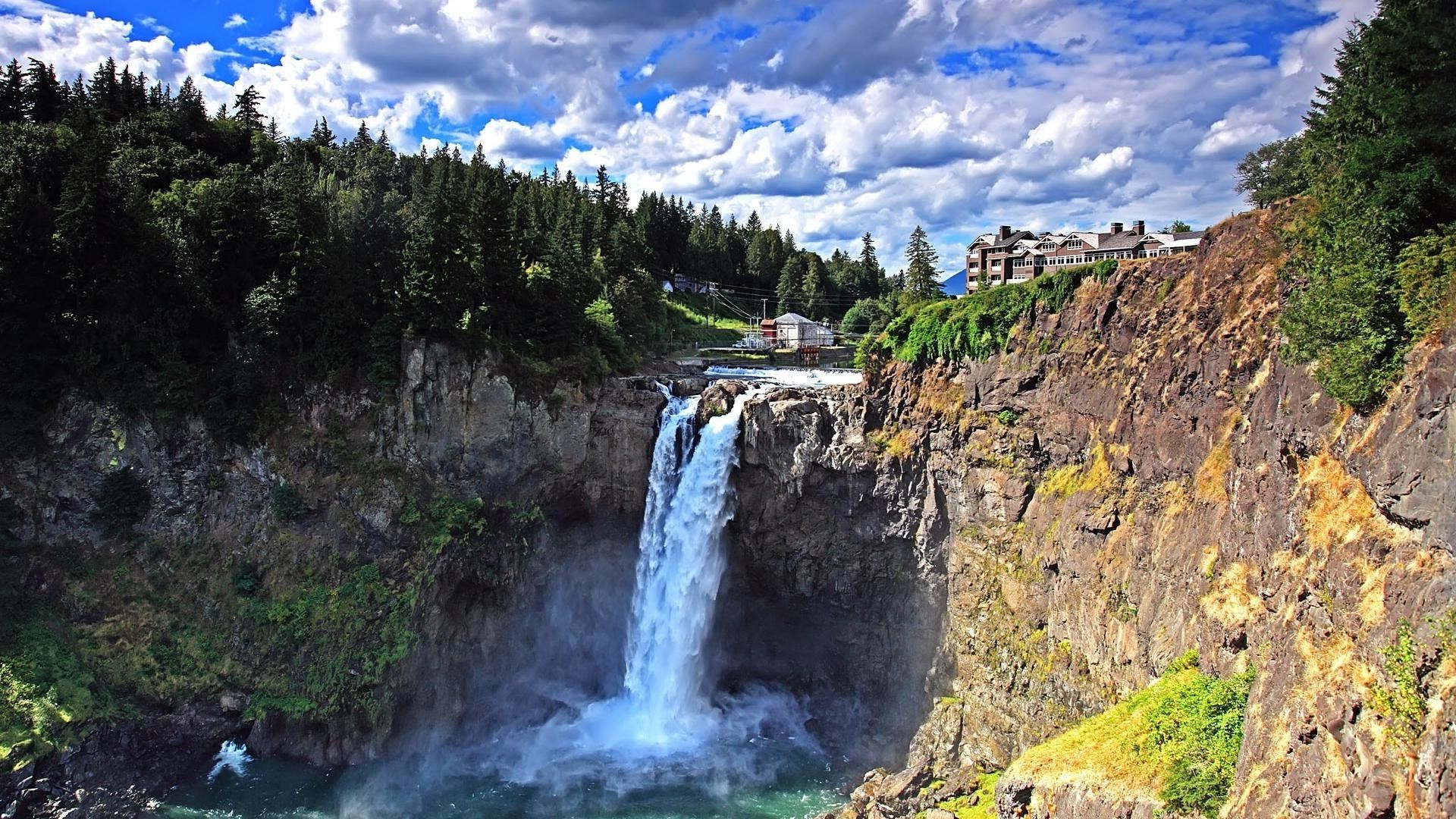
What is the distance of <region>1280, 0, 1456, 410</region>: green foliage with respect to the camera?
54.9ft

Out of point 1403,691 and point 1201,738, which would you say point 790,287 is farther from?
point 1403,691

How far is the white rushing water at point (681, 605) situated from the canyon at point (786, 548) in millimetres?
968

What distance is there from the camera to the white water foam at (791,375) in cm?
4341

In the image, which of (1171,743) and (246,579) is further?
(246,579)

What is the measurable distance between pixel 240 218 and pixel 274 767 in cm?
2328

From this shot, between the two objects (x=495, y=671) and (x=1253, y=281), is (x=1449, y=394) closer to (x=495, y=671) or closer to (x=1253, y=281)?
(x=1253, y=281)

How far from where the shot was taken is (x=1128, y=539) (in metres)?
25.9

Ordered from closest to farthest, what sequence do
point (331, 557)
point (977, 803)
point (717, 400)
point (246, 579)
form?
point (977, 803), point (246, 579), point (331, 557), point (717, 400)

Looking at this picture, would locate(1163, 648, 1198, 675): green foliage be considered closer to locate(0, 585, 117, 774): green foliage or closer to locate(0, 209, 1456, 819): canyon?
locate(0, 209, 1456, 819): canyon

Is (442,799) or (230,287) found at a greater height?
(230,287)

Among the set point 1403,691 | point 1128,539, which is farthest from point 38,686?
point 1403,691

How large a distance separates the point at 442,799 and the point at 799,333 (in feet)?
137

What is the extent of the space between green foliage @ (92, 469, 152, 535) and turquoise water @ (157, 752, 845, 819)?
11.6 metres

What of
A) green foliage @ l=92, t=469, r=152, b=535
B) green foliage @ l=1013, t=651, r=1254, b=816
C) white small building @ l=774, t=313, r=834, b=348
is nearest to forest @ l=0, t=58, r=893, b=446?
green foliage @ l=92, t=469, r=152, b=535
